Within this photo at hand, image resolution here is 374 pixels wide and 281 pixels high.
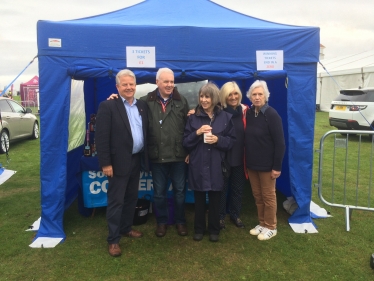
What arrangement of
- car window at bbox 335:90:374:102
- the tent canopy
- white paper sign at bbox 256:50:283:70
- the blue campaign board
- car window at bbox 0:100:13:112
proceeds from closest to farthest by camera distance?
white paper sign at bbox 256:50:283:70 → the blue campaign board → car window at bbox 0:100:13:112 → car window at bbox 335:90:374:102 → the tent canopy

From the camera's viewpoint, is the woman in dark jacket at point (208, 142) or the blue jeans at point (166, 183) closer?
the woman in dark jacket at point (208, 142)

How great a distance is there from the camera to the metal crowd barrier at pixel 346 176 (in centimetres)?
355

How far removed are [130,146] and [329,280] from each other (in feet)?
6.82

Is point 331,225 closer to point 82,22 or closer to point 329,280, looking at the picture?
point 329,280

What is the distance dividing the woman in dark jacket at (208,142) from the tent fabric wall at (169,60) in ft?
1.47

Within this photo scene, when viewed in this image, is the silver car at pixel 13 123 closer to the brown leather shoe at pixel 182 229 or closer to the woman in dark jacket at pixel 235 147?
the brown leather shoe at pixel 182 229

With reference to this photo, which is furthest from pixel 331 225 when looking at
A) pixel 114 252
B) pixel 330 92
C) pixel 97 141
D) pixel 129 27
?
pixel 330 92

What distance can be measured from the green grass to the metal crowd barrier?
0.33 m

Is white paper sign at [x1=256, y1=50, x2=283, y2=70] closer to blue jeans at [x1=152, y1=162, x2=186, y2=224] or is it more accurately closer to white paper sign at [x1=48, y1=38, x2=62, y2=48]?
blue jeans at [x1=152, y1=162, x2=186, y2=224]

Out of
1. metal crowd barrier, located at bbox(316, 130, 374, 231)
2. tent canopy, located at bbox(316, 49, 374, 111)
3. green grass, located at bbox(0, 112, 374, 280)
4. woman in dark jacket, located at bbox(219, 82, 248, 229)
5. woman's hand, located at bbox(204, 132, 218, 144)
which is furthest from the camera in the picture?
tent canopy, located at bbox(316, 49, 374, 111)

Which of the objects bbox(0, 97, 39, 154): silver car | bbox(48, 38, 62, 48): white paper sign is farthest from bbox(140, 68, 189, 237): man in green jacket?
bbox(0, 97, 39, 154): silver car

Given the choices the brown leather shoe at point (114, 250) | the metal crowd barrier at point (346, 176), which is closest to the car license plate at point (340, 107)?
the metal crowd barrier at point (346, 176)

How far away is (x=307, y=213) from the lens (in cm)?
367

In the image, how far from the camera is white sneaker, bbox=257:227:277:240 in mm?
3324
